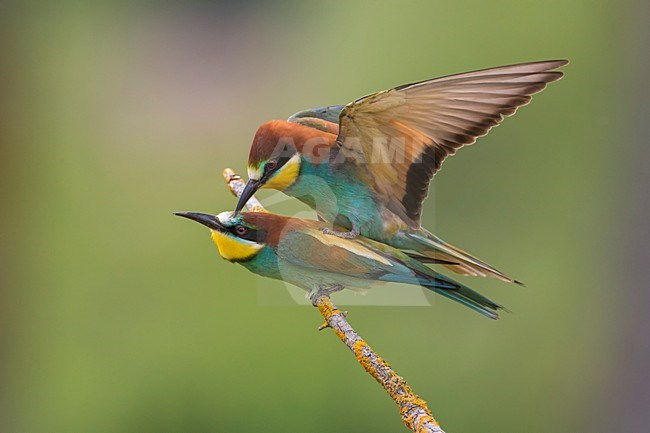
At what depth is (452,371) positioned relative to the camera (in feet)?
7.11

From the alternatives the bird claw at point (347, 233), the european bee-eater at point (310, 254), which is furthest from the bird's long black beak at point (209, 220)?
the bird claw at point (347, 233)

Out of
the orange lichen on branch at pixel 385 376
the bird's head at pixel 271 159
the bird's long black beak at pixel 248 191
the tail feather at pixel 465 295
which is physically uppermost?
the bird's head at pixel 271 159

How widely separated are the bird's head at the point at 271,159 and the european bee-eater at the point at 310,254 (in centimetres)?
4

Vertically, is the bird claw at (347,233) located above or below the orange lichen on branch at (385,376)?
above

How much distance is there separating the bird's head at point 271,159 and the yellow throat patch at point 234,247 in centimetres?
4

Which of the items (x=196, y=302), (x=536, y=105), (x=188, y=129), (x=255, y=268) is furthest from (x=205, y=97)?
(x=255, y=268)

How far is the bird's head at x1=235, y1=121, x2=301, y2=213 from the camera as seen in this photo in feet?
2.87

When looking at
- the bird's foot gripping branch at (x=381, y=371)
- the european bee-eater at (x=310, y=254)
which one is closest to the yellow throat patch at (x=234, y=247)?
the european bee-eater at (x=310, y=254)

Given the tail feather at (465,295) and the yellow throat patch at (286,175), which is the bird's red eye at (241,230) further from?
the tail feather at (465,295)

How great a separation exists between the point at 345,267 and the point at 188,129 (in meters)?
1.83

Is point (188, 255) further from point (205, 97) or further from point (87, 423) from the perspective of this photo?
point (205, 97)

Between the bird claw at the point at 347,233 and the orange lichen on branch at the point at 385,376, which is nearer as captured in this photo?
the orange lichen on branch at the point at 385,376

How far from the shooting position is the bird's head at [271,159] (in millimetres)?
875

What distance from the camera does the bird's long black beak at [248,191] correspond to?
2.81 ft
